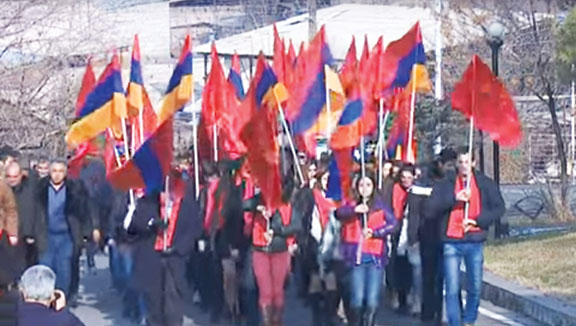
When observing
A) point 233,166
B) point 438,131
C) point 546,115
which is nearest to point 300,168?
point 233,166

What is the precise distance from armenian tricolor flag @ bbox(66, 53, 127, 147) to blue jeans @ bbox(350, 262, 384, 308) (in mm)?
4941

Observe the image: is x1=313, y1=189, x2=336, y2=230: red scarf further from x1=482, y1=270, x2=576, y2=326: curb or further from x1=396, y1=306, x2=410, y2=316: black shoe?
x1=482, y1=270, x2=576, y2=326: curb

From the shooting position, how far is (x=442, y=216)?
544 inches

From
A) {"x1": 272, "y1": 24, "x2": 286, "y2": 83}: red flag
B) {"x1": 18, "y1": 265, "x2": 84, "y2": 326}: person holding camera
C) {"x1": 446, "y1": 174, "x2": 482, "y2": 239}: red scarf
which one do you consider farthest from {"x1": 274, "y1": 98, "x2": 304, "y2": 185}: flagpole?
{"x1": 18, "y1": 265, "x2": 84, "y2": 326}: person holding camera

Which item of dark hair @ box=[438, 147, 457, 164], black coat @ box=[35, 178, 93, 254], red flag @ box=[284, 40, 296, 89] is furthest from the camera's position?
red flag @ box=[284, 40, 296, 89]

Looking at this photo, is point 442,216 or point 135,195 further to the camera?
point 135,195

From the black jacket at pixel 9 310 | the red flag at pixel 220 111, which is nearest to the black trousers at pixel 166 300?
the red flag at pixel 220 111

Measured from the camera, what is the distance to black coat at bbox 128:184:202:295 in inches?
558

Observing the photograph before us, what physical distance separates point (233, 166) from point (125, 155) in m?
2.73

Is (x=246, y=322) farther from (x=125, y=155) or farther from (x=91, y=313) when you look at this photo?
(x=125, y=155)

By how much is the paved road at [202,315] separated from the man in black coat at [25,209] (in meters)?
1.25

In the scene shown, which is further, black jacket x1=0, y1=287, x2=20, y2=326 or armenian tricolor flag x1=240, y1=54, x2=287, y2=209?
armenian tricolor flag x1=240, y1=54, x2=287, y2=209

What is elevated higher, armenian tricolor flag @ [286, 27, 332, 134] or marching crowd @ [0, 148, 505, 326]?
armenian tricolor flag @ [286, 27, 332, 134]

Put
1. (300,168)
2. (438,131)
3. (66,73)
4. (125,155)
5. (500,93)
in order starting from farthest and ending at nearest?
(66,73) → (438,131) → (125,155) → (300,168) → (500,93)
